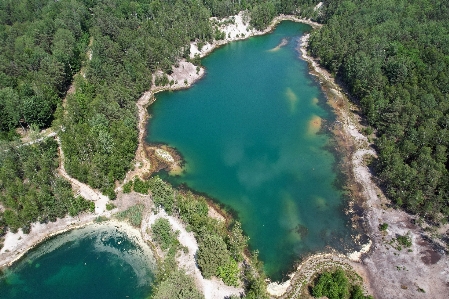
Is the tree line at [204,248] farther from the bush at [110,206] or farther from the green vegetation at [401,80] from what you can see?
the green vegetation at [401,80]

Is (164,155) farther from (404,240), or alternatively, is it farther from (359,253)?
(404,240)

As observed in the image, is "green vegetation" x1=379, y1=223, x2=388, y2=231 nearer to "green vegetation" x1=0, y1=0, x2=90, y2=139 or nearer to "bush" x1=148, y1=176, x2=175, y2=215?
"bush" x1=148, y1=176, x2=175, y2=215

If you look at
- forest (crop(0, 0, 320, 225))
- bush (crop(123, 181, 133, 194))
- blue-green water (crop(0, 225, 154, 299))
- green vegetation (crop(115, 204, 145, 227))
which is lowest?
blue-green water (crop(0, 225, 154, 299))

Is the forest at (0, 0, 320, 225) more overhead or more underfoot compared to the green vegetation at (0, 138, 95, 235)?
more overhead

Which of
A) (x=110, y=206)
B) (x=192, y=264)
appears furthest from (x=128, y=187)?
(x=192, y=264)

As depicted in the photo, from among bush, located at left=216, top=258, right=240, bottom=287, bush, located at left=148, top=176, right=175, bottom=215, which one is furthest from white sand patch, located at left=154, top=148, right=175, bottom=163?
bush, located at left=216, top=258, right=240, bottom=287

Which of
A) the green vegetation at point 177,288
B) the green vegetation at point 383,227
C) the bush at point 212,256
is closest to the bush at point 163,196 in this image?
the bush at point 212,256

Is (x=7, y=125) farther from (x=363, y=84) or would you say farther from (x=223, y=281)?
(x=363, y=84)

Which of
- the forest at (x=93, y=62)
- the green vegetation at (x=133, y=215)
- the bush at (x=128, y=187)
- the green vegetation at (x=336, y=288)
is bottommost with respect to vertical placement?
the green vegetation at (x=133, y=215)
